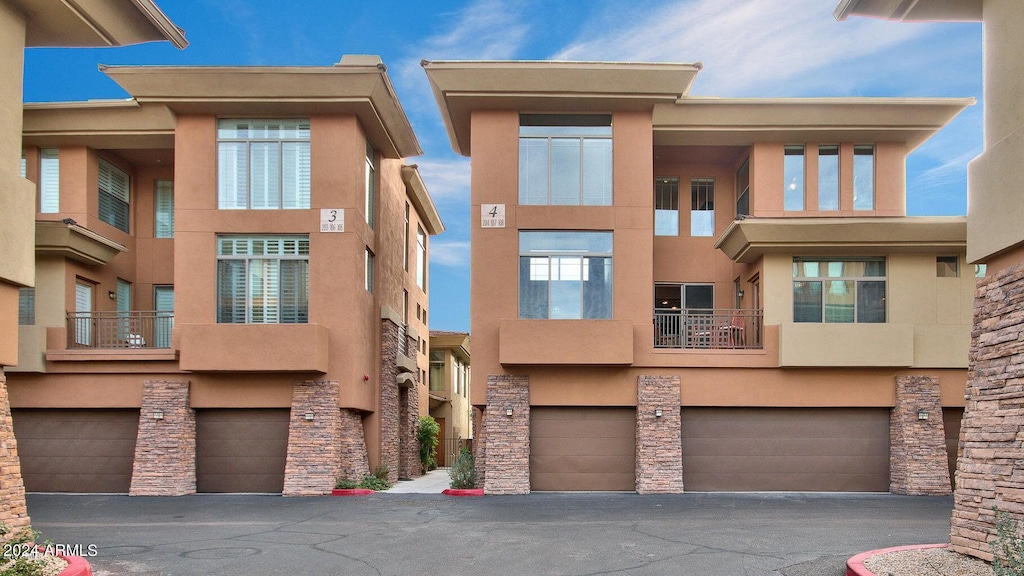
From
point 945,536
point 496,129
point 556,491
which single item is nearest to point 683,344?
point 556,491

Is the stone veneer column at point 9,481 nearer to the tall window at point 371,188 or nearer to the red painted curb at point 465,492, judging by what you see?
the red painted curb at point 465,492

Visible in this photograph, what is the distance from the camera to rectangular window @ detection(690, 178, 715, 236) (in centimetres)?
2316

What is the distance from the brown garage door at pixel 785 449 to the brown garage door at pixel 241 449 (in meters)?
9.68

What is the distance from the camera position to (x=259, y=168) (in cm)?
2044

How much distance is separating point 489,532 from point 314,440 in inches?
291

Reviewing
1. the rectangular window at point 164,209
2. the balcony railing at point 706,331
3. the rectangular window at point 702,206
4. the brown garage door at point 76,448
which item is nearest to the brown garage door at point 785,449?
the balcony railing at point 706,331

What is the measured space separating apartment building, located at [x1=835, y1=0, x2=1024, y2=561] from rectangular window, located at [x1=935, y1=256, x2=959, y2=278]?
1042 cm

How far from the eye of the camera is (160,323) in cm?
2145

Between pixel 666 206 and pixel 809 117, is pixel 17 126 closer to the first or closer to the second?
pixel 666 206

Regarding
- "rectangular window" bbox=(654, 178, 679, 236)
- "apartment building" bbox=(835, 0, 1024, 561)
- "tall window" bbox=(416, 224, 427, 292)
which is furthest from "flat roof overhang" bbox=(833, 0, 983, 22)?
"tall window" bbox=(416, 224, 427, 292)

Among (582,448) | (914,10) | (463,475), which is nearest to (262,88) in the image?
(463,475)

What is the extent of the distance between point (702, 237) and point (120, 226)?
1584 cm

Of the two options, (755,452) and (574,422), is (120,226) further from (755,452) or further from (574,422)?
(755,452)

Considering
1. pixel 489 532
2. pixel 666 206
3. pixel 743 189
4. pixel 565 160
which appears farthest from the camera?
pixel 666 206
